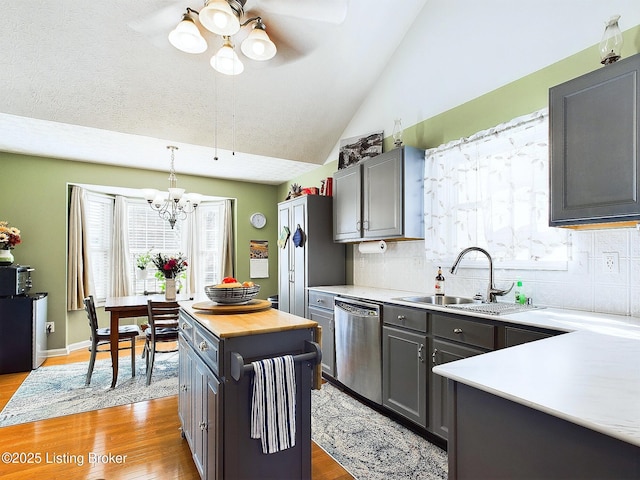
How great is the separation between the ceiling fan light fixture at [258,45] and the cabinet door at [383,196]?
1337mm

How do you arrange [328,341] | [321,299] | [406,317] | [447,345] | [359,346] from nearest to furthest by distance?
1. [447,345]
2. [406,317]
3. [359,346]
4. [328,341]
5. [321,299]

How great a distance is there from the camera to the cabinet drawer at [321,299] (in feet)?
11.5

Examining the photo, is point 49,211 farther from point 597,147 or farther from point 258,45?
point 597,147

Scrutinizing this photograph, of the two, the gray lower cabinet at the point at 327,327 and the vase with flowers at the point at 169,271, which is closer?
the gray lower cabinet at the point at 327,327

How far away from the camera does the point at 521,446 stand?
919mm

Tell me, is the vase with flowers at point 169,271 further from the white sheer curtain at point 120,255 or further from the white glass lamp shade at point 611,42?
the white glass lamp shade at point 611,42

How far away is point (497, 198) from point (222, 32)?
89.7 inches

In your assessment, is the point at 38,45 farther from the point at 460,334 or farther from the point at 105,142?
the point at 460,334

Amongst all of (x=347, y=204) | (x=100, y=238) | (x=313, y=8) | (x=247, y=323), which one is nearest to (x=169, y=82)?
(x=313, y=8)

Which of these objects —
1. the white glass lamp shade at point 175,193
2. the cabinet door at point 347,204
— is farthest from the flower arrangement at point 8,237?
the cabinet door at point 347,204

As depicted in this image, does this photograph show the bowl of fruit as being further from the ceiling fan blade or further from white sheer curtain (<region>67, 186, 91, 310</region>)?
white sheer curtain (<region>67, 186, 91, 310</region>)

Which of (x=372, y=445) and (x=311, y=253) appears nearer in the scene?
(x=372, y=445)

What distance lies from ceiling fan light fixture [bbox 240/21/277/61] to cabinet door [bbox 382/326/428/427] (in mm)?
2313

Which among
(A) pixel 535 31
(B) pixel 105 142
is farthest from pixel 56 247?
(A) pixel 535 31
